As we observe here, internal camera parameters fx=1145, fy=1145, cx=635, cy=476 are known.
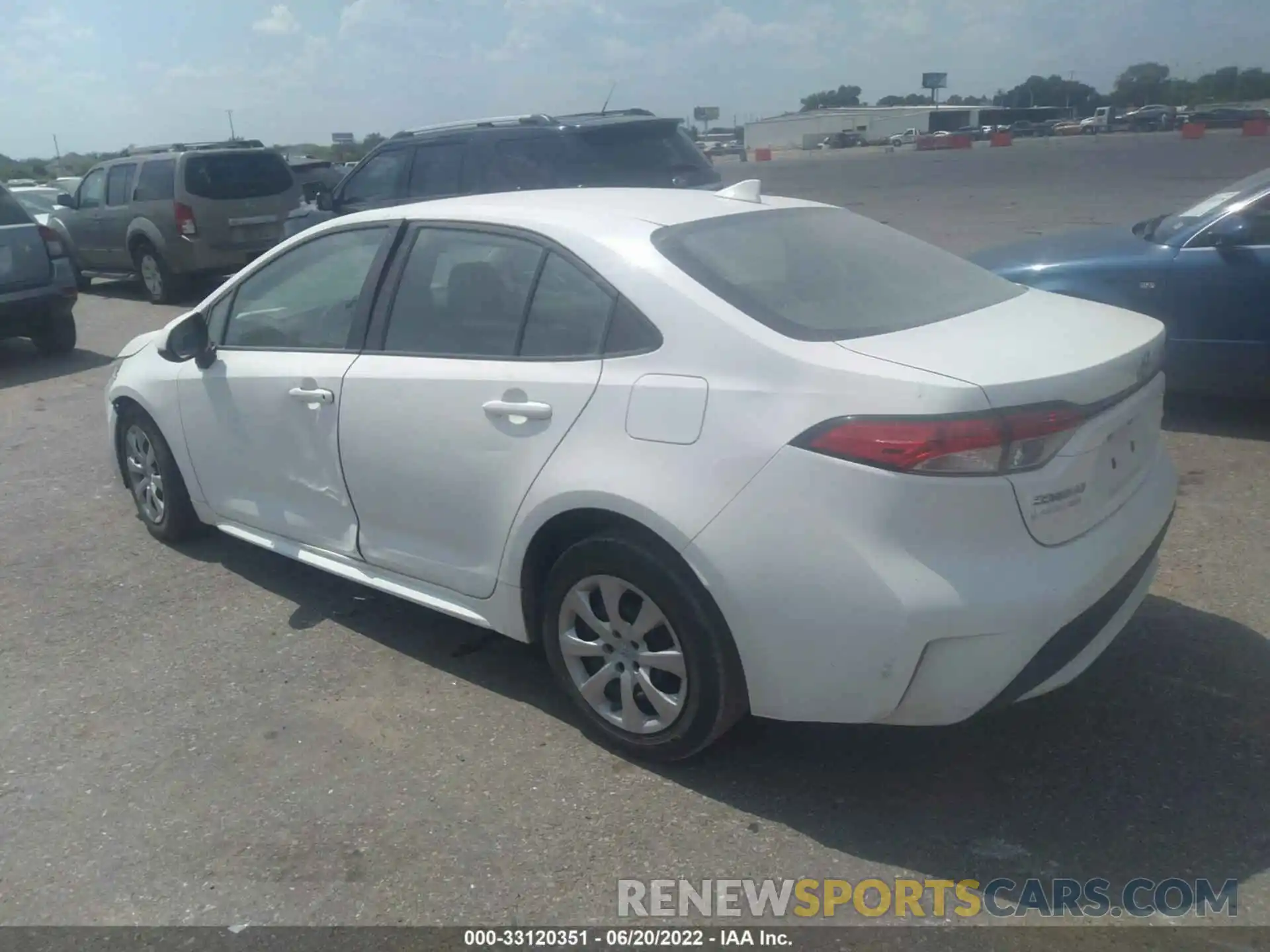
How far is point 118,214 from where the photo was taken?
1459 centimetres

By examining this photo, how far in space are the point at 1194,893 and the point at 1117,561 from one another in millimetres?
868

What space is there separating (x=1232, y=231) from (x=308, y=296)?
4.85 meters

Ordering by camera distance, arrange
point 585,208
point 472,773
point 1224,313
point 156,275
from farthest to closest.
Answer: point 156,275 → point 1224,313 → point 585,208 → point 472,773

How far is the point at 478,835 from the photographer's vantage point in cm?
321

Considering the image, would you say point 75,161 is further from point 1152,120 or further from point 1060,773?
point 1060,773

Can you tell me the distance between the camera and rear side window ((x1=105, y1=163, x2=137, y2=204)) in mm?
14398

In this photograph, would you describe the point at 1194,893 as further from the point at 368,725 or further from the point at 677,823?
the point at 368,725

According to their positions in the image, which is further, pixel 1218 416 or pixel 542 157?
pixel 542 157

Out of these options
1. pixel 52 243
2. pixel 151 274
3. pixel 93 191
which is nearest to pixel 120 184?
pixel 93 191

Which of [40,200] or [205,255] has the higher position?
[40,200]

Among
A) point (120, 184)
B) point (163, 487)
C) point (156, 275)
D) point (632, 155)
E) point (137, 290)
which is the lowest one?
point (137, 290)

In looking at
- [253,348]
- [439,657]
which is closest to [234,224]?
[253,348]

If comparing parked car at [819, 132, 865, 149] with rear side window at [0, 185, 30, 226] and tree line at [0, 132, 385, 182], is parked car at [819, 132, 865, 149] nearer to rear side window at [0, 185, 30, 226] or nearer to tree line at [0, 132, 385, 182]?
tree line at [0, 132, 385, 182]

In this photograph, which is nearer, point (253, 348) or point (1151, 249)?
point (253, 348)
